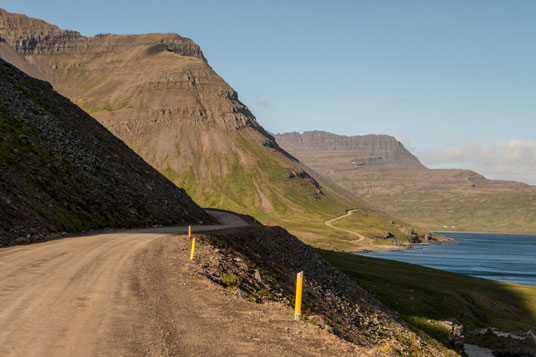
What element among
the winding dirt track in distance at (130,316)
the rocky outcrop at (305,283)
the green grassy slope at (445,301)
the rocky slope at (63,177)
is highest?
the rocky slope at (63,177)

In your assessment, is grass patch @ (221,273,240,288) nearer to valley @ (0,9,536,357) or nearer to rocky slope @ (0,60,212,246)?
valley @ (0,9,536,357)

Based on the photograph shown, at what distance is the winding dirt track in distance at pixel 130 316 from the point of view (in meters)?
13.2

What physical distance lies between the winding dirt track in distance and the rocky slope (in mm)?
13455

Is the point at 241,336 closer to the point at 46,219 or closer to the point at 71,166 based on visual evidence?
the point at 46,219

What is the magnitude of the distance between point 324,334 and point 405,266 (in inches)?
4133

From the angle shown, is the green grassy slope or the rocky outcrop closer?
the rocky outcrop

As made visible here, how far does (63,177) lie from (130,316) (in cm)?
4624

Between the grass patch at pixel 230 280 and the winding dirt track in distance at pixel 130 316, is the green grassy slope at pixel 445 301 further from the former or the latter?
the winding dirt track in distance at pixel 130 316

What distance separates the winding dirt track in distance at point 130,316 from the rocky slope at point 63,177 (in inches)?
530

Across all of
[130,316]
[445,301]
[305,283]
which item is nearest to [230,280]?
[130,316]

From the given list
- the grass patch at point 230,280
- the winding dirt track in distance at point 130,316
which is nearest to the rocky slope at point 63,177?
the winding dirt track in distance at point 130,316

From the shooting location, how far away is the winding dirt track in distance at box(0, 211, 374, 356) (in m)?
13.2

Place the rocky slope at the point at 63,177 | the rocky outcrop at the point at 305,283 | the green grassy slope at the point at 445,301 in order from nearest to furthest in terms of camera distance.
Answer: the rocky outcrop at the point at 305,283 < the rocky slope at the point at 63,177 < the green grassy slope at the point at 445,301

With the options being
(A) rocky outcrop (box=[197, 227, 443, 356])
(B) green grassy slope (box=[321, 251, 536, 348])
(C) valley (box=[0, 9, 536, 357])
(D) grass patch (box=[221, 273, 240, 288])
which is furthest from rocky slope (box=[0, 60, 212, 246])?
Result: (B) green grassy slope (box=[321, 251, 536, 348])
